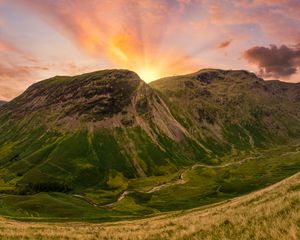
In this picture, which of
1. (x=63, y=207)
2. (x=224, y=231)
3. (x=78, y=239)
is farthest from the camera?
(x=63, y=207)

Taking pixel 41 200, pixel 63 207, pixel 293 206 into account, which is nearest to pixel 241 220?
pixel 293 206

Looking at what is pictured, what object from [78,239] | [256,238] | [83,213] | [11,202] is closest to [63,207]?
[83,213]

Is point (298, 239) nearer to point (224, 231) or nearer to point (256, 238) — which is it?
point (256, 238)

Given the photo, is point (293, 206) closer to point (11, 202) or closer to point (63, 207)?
point (63, 207)

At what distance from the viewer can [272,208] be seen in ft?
63.3

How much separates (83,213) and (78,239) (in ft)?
378

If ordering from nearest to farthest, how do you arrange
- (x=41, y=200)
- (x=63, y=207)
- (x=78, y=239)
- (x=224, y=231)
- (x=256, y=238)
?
(x=256, y=238) < (x=224, y=231) < (x=78, y=239) < (x=63, y=207) < (x=41, y=200)

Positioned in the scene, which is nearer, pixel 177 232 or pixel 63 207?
pixel 177 232

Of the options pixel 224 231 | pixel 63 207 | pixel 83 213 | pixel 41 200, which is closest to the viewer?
pixel 224 231

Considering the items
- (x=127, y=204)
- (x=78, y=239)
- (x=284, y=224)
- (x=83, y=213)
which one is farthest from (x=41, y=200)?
(x=284, y=224)

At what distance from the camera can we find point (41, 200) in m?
150

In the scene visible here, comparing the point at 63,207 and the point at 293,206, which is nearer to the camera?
the point at 293,206

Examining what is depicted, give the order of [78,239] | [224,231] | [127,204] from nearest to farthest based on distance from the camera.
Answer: [224,231] < [78,239] < [127,204]

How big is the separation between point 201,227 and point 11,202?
14682 cm
